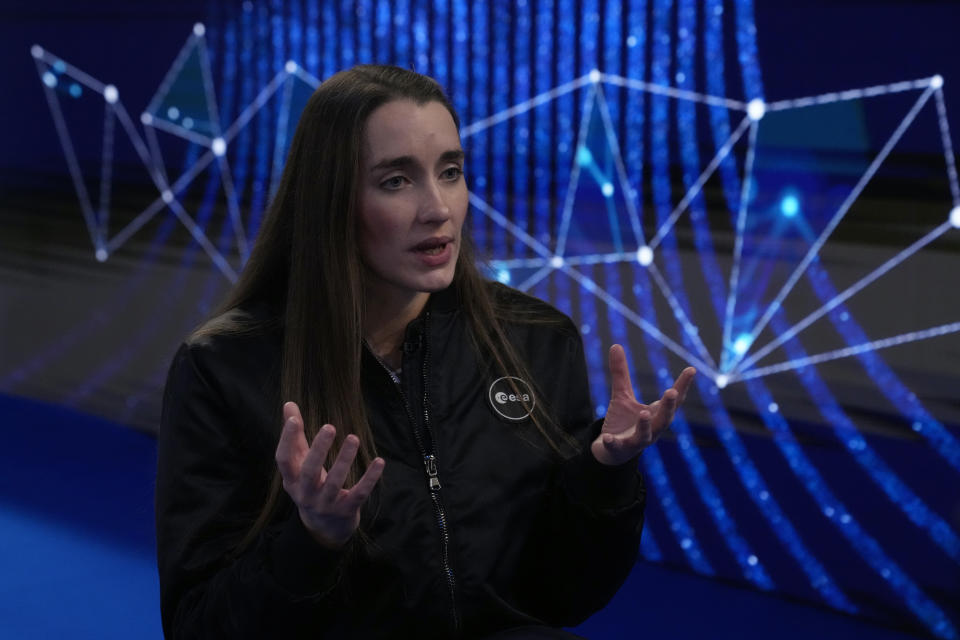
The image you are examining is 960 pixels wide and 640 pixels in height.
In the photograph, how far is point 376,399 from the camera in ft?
4.72

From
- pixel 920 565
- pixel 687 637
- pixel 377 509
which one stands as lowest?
pixel 687 637

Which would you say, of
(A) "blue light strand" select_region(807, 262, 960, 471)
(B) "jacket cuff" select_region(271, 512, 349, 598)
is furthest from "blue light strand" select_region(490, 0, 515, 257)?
(B) "jacket cuff" select_region(271, 512, 349, 598)

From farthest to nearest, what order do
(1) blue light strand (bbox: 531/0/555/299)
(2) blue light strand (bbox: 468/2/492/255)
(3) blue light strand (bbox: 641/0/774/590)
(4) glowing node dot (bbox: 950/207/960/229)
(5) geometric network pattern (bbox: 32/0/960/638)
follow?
(2) blue light strand (bbox: 468/2/492/255) < (1) blue light strand (bbox: 531/0/555/299) < (3) blue light strand (bbox: 641/0/774/590) < (5) geometric network pattern (bbox: 32/0/960/638) < (4) glowing node dot (bbox: 950/207/960/229)

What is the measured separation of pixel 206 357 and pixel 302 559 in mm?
347

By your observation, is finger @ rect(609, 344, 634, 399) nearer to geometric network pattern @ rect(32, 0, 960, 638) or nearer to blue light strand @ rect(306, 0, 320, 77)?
geometric network pattern @ rect(32, 0, 960, 638)

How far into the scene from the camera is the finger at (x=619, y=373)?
1.34 metres

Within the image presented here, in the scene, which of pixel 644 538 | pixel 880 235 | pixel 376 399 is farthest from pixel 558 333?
pixel 644 538

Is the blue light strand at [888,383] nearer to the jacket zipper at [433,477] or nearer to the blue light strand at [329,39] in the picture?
the jacket zipper at [433,477]

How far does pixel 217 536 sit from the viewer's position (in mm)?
1354

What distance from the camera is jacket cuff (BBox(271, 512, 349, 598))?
1191 mm

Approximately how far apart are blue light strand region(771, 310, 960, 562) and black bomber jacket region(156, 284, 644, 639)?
1.21 meters

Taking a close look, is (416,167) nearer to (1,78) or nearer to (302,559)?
(302,559)

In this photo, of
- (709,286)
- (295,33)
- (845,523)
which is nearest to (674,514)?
(845,523)

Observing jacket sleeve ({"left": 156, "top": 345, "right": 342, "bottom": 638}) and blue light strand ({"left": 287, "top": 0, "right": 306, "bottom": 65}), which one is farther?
blue light strand ({"left": 287, "top": 0, "right": 306, "bottom": 65})
